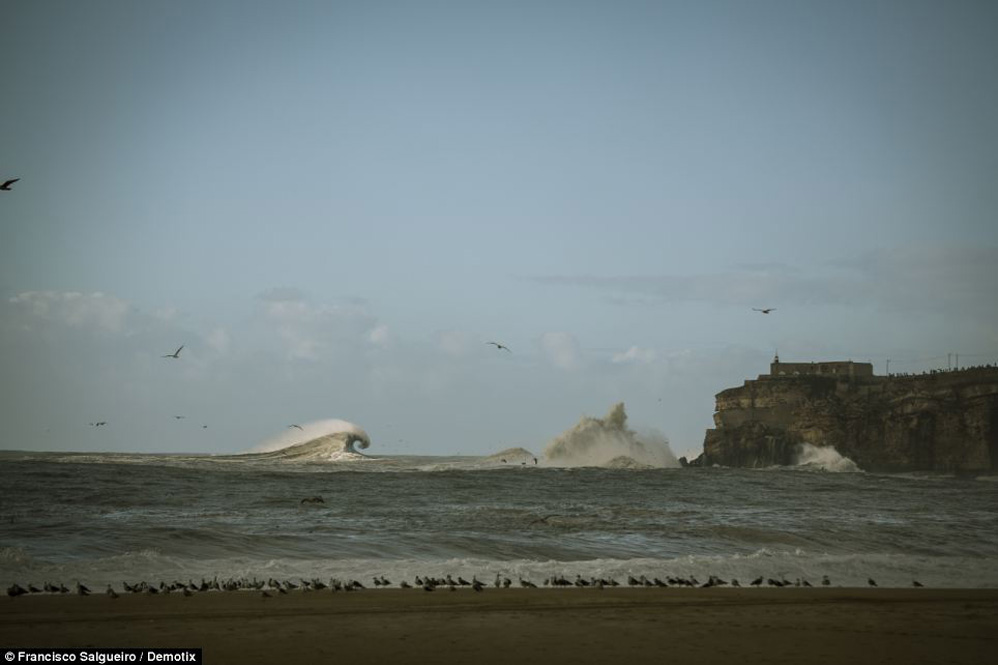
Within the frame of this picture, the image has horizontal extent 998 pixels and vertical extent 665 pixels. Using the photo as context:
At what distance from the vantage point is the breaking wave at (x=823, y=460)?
2901 inches

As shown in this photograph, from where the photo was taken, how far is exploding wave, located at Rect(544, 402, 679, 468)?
80125 millimetres

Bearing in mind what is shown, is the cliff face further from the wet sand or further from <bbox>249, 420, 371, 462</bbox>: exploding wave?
the wet sand

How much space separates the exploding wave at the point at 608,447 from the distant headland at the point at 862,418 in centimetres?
527

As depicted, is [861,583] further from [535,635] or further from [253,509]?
[253,509]

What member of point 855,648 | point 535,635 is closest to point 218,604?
point 535,635

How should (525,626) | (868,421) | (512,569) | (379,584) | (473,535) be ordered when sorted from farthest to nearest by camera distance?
(868,421) < (473,535) < (512,569) < (379,584) < (525,626)

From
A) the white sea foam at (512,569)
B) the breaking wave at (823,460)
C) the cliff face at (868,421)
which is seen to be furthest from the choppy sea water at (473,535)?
the breaking wave at (823,460)

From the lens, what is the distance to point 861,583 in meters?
13.0

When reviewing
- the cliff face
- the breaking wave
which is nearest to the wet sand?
the cliff face

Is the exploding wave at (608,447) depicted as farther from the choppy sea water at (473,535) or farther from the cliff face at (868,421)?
the choppy sea water at (473,535)

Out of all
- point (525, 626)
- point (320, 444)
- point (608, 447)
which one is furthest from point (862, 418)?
point (525, 626)

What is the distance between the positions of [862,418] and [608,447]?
2297 cm

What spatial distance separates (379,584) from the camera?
11695mm

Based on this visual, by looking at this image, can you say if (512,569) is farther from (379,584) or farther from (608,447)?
(608,447)
